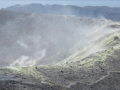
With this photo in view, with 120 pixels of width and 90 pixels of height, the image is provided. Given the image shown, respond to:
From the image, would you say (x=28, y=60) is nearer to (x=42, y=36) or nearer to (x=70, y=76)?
(x=42, y=36)

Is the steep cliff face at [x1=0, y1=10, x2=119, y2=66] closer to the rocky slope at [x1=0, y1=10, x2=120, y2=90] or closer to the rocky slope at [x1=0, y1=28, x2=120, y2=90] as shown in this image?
the rocky slope at [x1=0, y1=10, x2=120, y2=90]

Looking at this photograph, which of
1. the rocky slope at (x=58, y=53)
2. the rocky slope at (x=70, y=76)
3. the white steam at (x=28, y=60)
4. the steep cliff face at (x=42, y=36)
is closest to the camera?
the rocky slope at (x=70, y=76)

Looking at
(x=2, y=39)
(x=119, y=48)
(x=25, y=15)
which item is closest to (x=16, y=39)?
(x=2, y=39)

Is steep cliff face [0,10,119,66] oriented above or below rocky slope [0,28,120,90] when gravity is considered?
above

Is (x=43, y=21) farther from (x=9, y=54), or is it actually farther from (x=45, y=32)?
(x=9, y=54)

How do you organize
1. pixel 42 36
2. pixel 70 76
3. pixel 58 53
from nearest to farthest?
pixel 70 76 → pixel 58 53 → pixel 42 36

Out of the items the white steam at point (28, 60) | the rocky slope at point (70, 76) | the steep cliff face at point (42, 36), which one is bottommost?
the rocky slope at point (70, 76)

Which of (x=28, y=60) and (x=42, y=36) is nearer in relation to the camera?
(x=28, y=60)

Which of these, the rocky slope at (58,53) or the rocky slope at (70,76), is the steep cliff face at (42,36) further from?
the rocky slope at (70,76)

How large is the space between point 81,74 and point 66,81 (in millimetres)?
4519

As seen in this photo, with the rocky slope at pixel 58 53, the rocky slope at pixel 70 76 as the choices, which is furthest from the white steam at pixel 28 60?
the rocky slope at pixel 70 76

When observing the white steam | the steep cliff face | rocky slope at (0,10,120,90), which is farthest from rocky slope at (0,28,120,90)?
the white steam

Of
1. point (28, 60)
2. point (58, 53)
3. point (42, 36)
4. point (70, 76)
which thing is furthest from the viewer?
point (42, 36)

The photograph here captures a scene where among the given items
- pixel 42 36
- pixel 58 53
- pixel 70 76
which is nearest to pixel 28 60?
pixel 58 53
